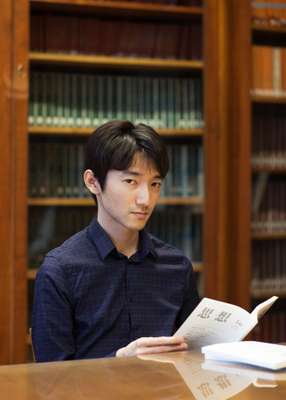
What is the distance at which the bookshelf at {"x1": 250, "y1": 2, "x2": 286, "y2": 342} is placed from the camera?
3.39 meters

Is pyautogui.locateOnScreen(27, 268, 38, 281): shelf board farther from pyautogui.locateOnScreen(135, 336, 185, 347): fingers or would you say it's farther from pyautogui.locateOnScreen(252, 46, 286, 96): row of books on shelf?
pyautogui.locateOnScreen(135, 336, 185, 347): fingers

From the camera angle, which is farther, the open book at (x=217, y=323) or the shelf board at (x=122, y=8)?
the shelf board at (x=122, y=8)

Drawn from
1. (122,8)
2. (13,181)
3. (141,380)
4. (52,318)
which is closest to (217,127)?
(122,8)

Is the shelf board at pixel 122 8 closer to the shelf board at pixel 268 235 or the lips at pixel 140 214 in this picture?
the shelf board at pixel 268 235

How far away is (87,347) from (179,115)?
1669 mm

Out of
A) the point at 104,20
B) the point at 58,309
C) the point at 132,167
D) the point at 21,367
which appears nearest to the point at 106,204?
the point at 132,167

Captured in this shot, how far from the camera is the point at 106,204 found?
6.50ft

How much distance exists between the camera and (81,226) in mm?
3234

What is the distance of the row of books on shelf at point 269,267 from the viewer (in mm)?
3406

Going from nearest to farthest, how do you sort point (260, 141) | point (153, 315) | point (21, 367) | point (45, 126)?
1. point (21, 367)
2. point (153, 315)
3. point (45, 126)
4. point (260, 141)

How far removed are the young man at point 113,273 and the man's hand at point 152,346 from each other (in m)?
0.16

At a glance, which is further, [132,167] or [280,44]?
[280,44]

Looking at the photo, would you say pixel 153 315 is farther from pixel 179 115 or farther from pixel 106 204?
pixel 179 115

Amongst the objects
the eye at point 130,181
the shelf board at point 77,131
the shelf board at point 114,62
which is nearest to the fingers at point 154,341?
the eye at point 130,181
